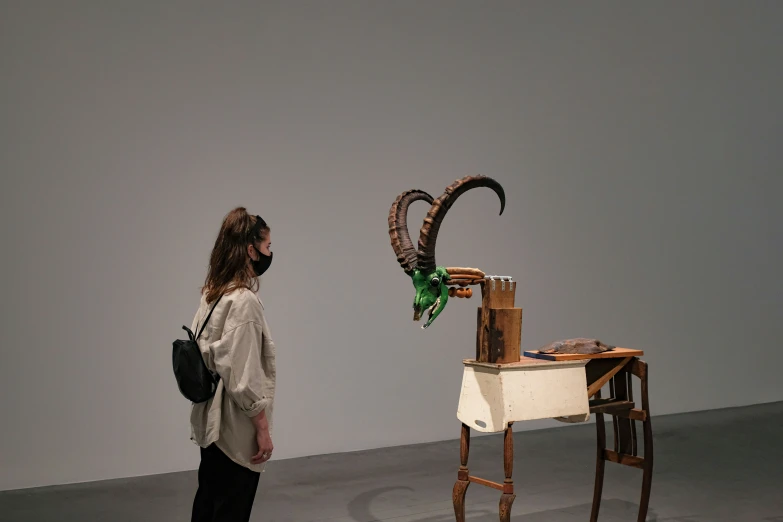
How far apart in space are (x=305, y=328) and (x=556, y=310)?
2615 mm

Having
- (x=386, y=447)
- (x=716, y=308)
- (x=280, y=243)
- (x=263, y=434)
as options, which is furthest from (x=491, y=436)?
(x=263, y=434)

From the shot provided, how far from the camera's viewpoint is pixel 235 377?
337cm

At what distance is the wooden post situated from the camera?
12.5ft

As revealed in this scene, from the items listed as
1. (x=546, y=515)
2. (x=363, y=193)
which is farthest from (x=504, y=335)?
(x=363, y=193)

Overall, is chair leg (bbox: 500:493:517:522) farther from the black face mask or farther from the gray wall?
the gray wall

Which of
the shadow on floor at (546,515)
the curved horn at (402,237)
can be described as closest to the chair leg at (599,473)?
the shadow on floor at (546,515)

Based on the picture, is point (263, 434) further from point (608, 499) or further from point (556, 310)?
point (556, 310)

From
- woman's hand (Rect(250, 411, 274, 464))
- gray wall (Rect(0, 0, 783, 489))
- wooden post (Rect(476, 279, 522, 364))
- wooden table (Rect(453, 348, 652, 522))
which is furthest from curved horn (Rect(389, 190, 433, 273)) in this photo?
gray wall (Rect(0, 0, 783, 489))

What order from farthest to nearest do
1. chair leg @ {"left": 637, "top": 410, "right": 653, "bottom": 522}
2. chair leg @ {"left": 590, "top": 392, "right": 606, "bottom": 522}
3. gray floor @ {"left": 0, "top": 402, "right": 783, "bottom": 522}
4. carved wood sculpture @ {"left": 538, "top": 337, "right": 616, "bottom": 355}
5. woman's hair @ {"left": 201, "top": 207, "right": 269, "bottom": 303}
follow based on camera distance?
gray floor @ {"left": 0, "top": 402, "right": 783, "bottom": 522}
chair leg @ {"left": 590, "top": 392, "right": 606, "bottom": 522}
chair leg @ {"left": 637, "top": 410, "right": 653, "bottom": 522}
carved wood sculpture @ {"left": 538, "top": 337, "right": 616, "bottom": 355}
woman's hair @ {"left": 201, "top": 207, "right": 269, "bottom": 303}

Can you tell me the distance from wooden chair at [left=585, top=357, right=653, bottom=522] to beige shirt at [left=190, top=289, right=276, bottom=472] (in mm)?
1736

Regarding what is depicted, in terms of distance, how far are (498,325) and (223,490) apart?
1.44m

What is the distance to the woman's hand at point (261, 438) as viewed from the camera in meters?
3.42

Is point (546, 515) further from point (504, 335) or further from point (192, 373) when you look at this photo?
point (192, 373)

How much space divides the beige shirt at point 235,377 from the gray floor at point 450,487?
62.0 inches
